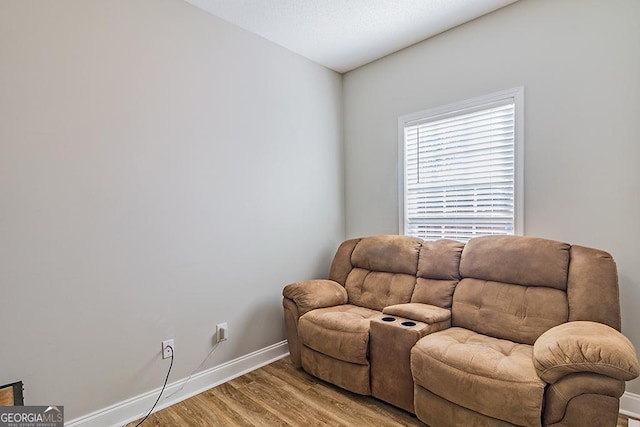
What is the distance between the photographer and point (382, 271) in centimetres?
287

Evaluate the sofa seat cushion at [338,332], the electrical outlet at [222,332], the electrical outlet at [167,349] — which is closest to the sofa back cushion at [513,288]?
the sofa seat cushion at [338,332]

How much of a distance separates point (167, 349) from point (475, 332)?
2042 millimetres

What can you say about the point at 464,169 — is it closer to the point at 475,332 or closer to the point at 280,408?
the point at 475,332

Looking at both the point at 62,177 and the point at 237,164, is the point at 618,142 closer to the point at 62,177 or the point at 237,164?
the point at 237,164

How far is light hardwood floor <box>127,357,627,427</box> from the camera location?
2.02 m

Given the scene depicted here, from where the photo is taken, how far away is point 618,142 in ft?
6.74

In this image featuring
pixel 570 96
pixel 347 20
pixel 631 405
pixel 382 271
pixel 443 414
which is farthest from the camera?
pixel 382 271

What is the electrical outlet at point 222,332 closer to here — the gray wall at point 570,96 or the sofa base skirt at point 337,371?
the sofa base skirt at point 337,371

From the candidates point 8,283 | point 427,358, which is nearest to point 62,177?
point 8,283

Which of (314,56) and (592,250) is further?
(314,56)

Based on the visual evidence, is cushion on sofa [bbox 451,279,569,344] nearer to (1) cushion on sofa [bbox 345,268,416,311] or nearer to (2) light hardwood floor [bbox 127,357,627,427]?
(1) cushion on sofa [bbox 345,268,416,311]

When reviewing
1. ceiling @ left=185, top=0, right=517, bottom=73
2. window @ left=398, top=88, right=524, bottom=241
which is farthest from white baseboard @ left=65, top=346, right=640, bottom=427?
ceiling @ left=185, top=0, right=517, bottom=73

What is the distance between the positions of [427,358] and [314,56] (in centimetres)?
274

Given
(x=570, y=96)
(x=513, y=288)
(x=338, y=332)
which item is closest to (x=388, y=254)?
(x=338, y=332)
